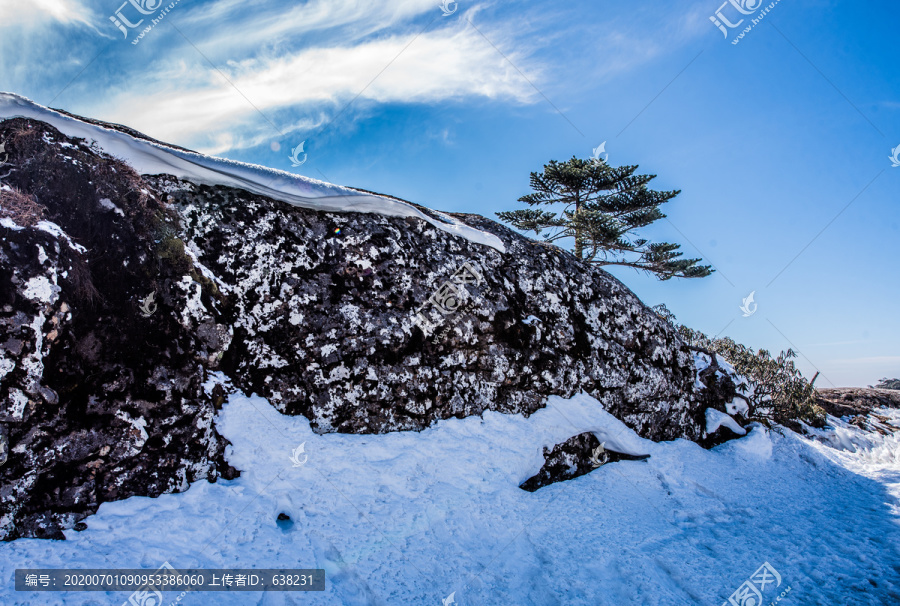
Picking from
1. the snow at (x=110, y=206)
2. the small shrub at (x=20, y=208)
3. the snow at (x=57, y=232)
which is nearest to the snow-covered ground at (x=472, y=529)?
the snow at (x=57, y=232)

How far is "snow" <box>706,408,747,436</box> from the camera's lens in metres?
6.86

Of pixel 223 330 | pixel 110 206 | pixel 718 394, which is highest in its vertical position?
pixel 110 206

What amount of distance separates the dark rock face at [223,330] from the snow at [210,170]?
11 cm

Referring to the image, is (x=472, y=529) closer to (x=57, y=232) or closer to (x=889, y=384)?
(x=57, y=232)

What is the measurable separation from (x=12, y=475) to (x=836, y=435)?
38.5ft

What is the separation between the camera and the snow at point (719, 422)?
686 cm

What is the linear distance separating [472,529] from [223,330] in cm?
293

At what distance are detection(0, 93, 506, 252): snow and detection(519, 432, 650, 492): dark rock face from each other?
3.52m

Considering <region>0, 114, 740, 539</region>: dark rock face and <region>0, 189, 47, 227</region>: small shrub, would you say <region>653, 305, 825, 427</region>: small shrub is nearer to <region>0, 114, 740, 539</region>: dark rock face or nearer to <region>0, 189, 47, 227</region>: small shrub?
<region>0, 114, 740, 539</region>: dark rock face

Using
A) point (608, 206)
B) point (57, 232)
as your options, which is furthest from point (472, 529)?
point (608, 206)

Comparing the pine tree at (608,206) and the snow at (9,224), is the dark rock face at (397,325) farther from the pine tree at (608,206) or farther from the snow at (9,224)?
the pine tree at (608,206)

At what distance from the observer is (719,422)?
22.7 ft

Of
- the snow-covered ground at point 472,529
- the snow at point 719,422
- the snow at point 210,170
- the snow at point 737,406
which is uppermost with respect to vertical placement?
the snow at point 210,170

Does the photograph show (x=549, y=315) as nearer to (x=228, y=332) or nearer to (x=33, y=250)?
(x=228, y=332)
